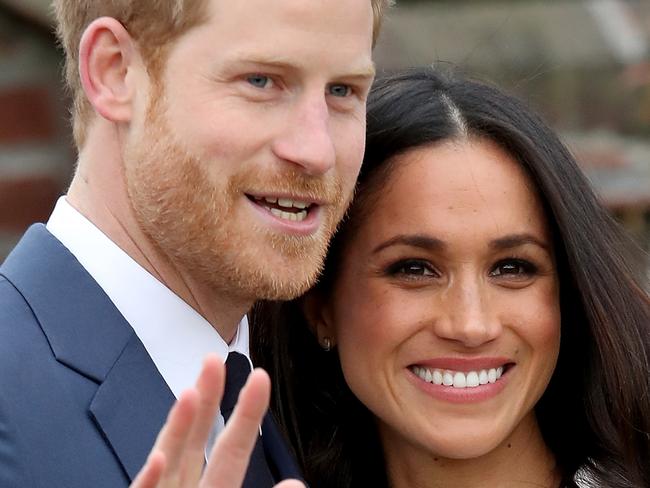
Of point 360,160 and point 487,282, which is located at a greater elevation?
point 360,160

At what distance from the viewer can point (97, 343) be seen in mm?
3207

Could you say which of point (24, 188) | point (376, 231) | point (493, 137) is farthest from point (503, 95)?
point (24, 188)

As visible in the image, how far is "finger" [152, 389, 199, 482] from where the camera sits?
8.45 ft

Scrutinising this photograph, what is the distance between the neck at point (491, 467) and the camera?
3854 mm

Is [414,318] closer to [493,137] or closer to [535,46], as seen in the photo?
[493,137]

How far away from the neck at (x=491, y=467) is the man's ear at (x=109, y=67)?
1096 mm

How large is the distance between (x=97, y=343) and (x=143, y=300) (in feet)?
0.48

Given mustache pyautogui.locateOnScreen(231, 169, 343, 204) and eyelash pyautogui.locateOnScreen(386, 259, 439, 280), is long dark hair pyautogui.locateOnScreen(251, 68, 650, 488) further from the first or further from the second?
mustache pyautogui.locateOnScreen(231, 169, 343, 204)

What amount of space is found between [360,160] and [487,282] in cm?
42

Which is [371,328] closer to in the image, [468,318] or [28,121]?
[468,318]

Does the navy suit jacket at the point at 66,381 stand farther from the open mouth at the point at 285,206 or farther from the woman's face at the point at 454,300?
the woman's face at the point at 454,300

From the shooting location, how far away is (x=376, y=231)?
373cm

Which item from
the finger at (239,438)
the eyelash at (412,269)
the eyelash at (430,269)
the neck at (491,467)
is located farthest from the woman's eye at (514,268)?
the finger at (239,438)

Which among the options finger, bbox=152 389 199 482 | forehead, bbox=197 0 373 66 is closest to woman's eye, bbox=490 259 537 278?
forehead, bbox=197 0 373 66
